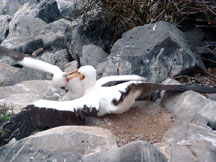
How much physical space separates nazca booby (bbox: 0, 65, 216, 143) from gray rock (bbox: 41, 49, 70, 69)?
253 cm

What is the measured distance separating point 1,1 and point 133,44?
10665 mm

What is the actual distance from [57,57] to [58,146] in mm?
3948

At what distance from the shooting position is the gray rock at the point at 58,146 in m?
2.18

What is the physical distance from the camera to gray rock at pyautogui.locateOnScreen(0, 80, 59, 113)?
3.71 metres

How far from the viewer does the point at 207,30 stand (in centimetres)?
531

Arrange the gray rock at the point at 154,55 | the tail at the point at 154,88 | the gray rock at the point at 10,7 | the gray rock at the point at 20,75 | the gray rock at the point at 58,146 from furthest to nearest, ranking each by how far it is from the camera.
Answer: the gray rock at the point at 10,7 < the gray rock at the point at 20,75 < the gray rock at the point at 154,55 < the tail at the point at 154,88 < the gray rock at the point at 58,146

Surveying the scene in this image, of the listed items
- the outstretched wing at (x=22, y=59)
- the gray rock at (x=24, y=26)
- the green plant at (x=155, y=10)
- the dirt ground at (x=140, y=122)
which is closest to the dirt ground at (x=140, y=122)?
the dirt ground at (x=140, y=122)

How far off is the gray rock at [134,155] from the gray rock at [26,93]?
5.51 feet

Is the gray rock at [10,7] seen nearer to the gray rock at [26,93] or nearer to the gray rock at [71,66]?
the gray rock at [71,66]

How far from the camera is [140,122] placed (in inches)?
122

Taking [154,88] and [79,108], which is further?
[154,88]

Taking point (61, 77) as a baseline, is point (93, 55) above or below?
below

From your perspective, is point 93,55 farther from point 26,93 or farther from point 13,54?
point 13,54

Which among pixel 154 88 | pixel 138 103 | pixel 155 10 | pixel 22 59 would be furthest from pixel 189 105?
pixel 155 10
